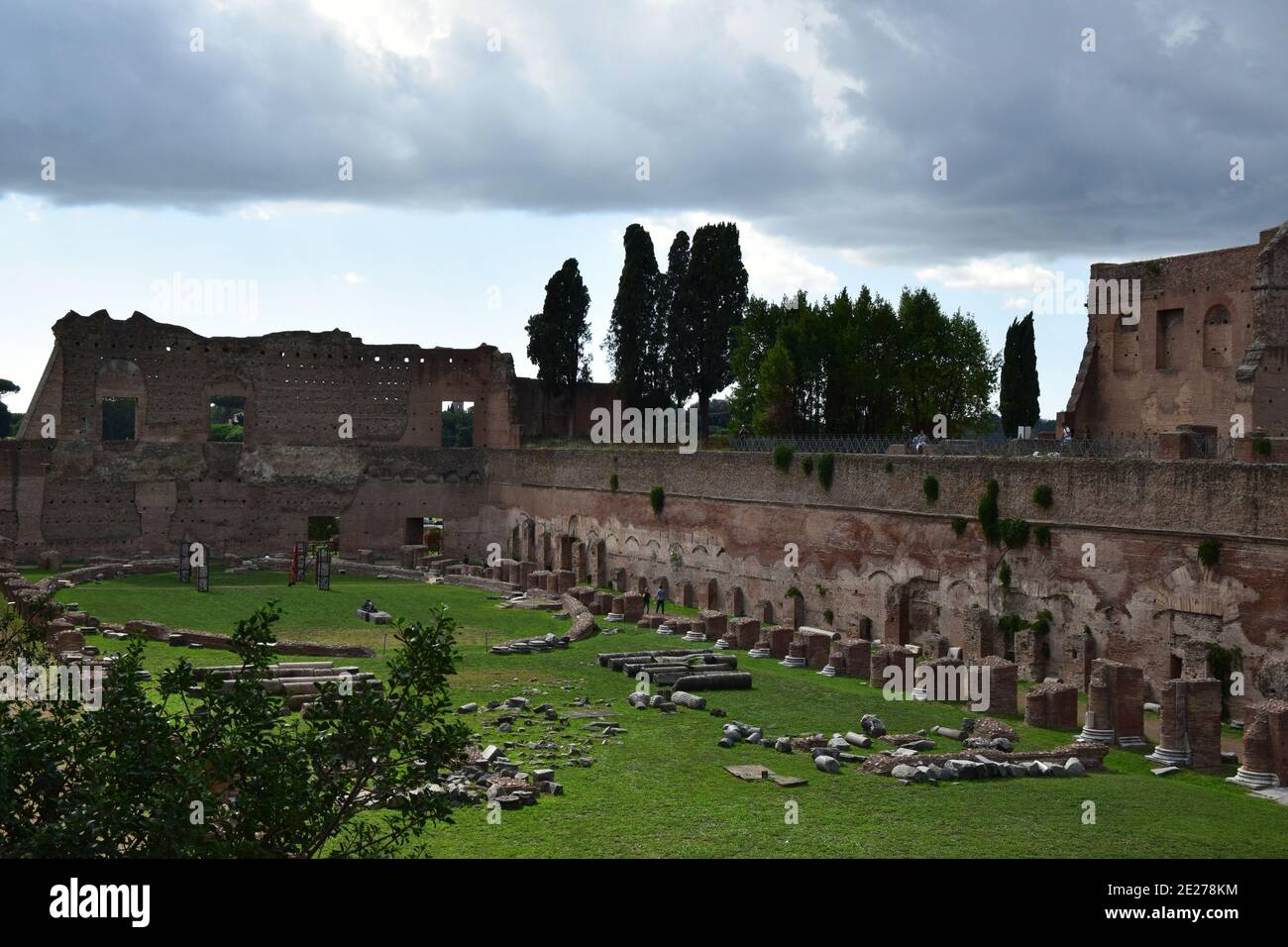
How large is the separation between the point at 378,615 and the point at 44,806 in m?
17.3

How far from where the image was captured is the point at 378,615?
24.7 meters

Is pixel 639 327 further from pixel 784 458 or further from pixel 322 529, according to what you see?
pixel 784 458

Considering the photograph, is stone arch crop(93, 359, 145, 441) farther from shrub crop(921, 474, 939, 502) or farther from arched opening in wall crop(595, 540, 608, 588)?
shrub crop(921, 474, 939, 502)

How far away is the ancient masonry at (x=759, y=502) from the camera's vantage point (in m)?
16.6

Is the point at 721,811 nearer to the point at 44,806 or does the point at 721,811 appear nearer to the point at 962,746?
the point at 962,746

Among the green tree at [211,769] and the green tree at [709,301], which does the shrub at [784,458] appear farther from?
the green tree at [211,769]

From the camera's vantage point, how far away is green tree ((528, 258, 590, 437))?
4328 centimetres

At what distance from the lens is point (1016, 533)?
19.2m

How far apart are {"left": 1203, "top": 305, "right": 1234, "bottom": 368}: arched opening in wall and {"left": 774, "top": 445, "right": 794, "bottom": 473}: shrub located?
9048 mm

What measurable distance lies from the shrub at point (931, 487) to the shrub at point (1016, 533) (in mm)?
1815

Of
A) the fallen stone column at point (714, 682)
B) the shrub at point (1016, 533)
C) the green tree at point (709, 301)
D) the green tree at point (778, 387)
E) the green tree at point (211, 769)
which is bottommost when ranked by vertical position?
the fallen stone column at point (714, 682)

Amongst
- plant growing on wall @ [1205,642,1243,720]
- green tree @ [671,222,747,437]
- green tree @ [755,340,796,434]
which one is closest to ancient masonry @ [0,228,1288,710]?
plant growing on wall @ [1205,642,1243,720]

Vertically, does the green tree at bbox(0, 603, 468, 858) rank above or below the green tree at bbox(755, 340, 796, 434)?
below

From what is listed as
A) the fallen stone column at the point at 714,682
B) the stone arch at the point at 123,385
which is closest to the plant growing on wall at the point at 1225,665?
the fallen stone column at the point at 714,682
